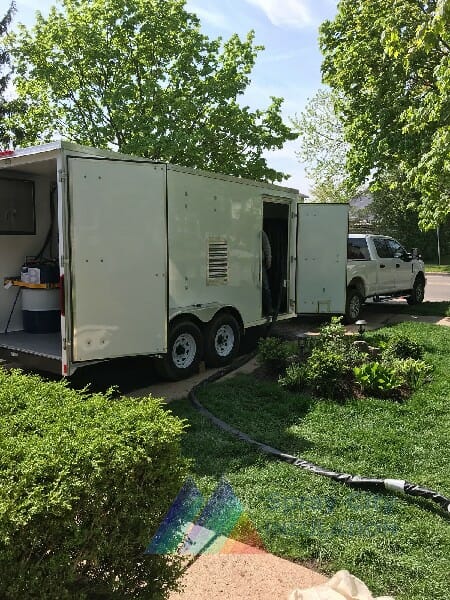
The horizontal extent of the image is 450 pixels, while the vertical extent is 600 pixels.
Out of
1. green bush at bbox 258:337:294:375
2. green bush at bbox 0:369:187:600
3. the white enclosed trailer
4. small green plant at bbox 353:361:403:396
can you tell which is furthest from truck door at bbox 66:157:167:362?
green bush at bbox 0:369:187:600

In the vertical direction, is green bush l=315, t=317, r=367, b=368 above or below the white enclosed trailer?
below

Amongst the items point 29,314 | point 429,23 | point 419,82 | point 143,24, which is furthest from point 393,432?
point 143,24

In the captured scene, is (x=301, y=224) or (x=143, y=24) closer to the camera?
(x=301, y=224)

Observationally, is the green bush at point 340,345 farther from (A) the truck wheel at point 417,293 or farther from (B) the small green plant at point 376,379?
(A) the truck wheel at point 417,293

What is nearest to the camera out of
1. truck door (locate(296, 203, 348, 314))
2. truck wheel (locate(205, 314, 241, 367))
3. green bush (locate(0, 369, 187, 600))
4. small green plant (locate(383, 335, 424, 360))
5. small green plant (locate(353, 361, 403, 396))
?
green bush (locate(0, 369, 187, 600))

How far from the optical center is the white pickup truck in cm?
1279

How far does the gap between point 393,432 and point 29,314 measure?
5333 mm

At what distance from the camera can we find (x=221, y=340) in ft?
28.0

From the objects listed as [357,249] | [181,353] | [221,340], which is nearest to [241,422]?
[181,353]

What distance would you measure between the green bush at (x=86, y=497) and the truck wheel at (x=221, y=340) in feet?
17.2

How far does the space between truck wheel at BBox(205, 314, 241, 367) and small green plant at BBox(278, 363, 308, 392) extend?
1.59 meters

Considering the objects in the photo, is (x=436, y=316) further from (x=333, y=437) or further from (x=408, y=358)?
(x=333, y=437)

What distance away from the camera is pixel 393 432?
5.28 m

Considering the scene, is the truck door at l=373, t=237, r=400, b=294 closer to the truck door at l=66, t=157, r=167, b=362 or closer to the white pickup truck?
the white pickup truck
